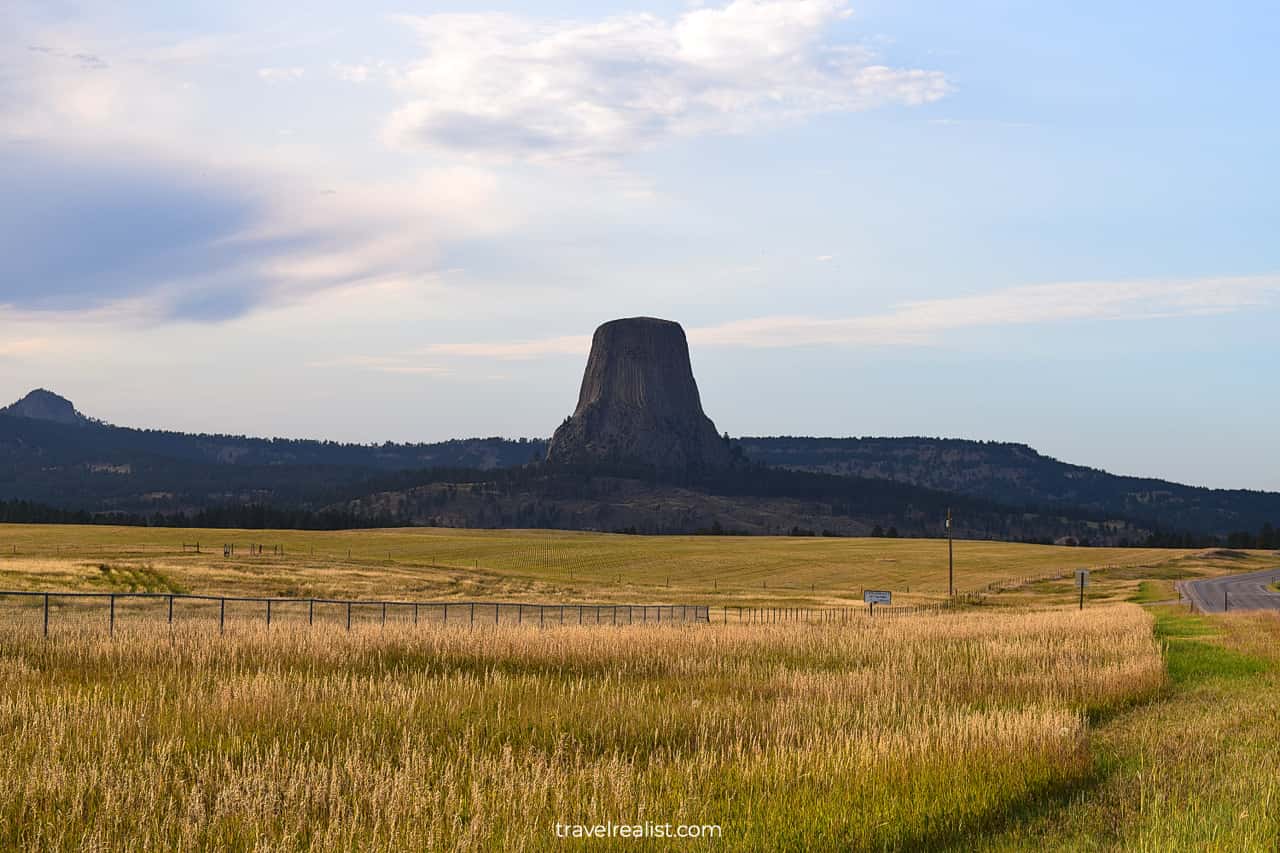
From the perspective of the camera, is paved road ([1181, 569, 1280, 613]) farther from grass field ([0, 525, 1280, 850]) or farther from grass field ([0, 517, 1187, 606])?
grass field ([0, 525, 1280, 850])

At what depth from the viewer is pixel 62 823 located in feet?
30.9

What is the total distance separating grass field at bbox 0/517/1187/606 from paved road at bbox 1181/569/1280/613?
10.9 metres

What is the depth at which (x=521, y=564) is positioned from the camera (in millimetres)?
107750

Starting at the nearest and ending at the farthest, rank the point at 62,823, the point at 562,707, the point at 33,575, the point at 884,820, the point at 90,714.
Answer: the point at 62,823, the point at 884,820, the point at 90,714, the point at 562,707, the point at 33,575

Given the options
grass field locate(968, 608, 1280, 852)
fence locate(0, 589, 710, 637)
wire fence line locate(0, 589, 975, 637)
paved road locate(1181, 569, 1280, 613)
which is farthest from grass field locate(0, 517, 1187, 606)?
grass field locate(968, 608, 1280, 852)

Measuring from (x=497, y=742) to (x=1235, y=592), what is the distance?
8541cm

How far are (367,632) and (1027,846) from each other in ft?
61.3

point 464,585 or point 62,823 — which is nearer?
point 62,823

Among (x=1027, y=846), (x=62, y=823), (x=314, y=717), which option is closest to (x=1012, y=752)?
(x=1027, y=846)

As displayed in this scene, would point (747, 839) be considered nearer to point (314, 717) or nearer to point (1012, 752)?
point (1012, 752)

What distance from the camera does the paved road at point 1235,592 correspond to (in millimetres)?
73625

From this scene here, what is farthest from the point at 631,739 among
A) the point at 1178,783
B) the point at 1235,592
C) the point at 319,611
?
the point at 1235,592

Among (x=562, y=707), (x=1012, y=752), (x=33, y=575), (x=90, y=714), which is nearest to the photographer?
(x=1012, y=752)

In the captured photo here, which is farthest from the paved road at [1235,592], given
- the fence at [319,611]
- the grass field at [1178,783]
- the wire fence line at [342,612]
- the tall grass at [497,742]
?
the tall grass at [497,742]
